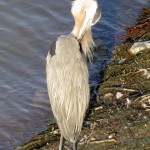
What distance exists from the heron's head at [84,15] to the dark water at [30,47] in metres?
1.88

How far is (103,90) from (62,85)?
1743mm

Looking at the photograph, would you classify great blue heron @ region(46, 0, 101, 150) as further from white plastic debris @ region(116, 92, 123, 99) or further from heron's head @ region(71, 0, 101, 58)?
white plastic debris @ region(116, 92, 123, 99)

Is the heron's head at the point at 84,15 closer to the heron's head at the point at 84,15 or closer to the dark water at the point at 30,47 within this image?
the heron's head at the point at 84,15

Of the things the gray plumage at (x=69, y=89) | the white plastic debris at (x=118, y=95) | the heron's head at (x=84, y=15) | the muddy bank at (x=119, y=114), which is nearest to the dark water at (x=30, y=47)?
the muddy bank at (x=119, y=114)

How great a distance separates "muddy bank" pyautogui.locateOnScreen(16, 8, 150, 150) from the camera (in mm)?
5547

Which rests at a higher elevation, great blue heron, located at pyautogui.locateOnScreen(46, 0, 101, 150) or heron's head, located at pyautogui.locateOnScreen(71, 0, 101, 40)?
heron's head, located at pyautogui.locateOnScreen(71, 0, 101, 40)

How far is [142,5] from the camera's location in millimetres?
11469

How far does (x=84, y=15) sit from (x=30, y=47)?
3518mm

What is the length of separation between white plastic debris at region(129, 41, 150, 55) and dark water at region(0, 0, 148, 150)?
0.78 m

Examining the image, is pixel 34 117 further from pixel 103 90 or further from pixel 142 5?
pixel 142 5

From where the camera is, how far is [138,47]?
320 inches

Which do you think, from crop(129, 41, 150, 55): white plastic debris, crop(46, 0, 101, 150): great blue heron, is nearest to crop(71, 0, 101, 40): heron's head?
crop(46, 0, 101, 150): great blue heron

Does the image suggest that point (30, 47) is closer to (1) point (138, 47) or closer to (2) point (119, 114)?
(1) point (138, 47)

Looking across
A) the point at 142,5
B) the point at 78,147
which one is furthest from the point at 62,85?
the point at 142,5
